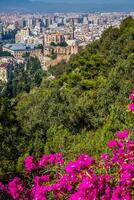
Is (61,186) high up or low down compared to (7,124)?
up

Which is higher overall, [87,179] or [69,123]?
[87,179]

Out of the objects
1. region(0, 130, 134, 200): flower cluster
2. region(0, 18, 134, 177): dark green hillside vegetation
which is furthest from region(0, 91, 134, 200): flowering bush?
region(0, 18, 134, 177): dark green hillside vegetation

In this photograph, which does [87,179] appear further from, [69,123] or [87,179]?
[69,123]

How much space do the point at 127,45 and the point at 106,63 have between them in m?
1.13

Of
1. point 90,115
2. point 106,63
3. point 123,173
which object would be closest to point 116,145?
point 123,173

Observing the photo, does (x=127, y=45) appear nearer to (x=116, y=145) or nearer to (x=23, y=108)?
(x=23, y=108)

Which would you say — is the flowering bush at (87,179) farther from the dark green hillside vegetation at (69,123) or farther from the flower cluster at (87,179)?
the dark green hillside vegetation at (69,123)

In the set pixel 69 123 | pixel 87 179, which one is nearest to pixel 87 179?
pixel 87 179

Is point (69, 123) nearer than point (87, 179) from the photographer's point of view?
No

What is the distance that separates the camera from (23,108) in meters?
12.6

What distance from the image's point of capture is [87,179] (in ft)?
10.8

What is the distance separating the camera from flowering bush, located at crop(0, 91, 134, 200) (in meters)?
3.24

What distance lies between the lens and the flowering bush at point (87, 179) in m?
3.24

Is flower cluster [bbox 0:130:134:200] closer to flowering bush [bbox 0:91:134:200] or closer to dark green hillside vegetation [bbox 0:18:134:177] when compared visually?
flowering bush [bbox 0:91:134:200]
